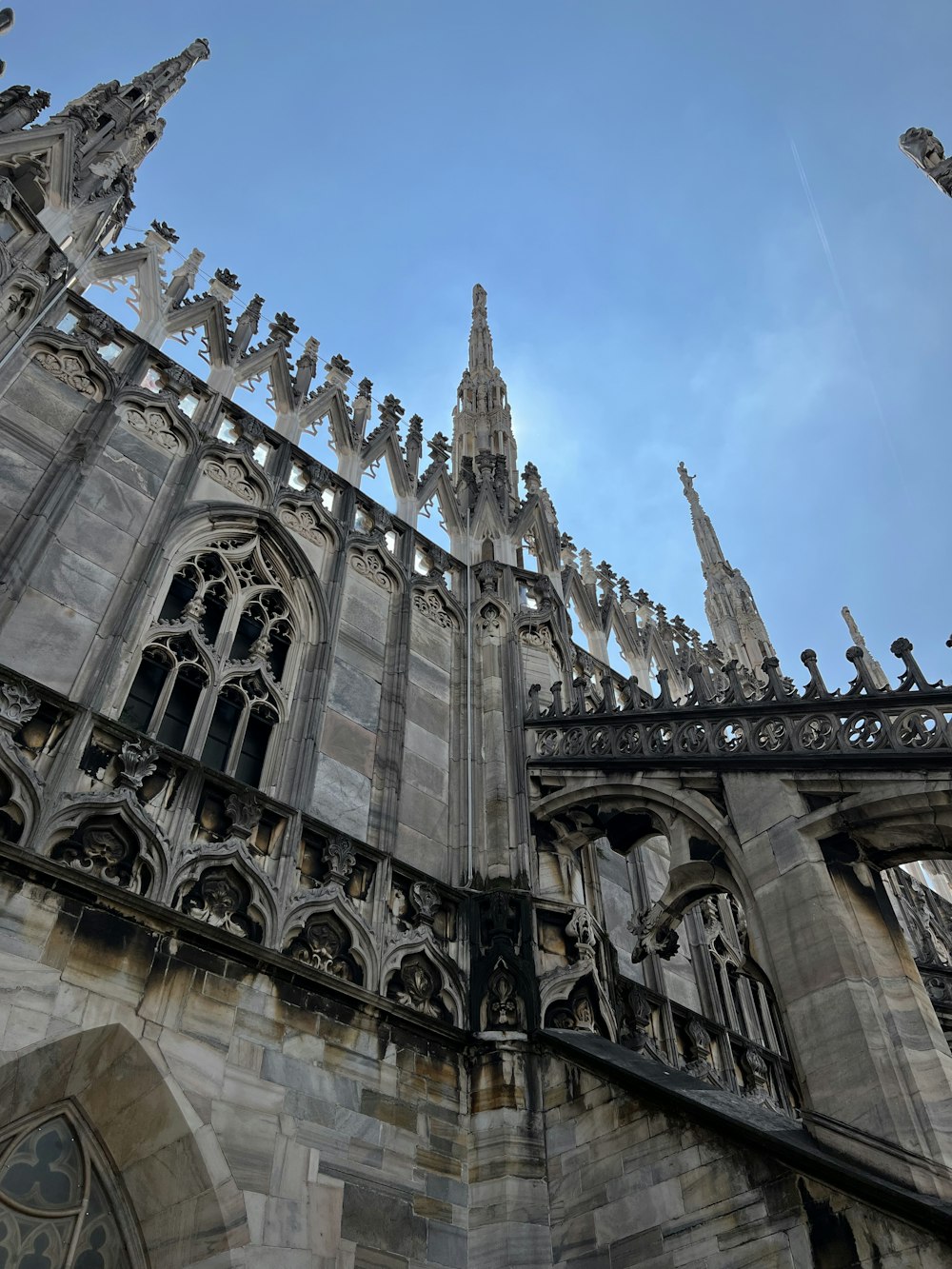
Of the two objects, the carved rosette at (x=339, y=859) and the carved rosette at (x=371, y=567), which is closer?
the carved rosette at (x=339, y=859)

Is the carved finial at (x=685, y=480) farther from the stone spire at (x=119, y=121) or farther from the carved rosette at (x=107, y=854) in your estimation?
the carved rosette at (x=107, y=854)

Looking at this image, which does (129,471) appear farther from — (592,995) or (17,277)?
(592,995)

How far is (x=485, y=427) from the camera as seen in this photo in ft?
54.7

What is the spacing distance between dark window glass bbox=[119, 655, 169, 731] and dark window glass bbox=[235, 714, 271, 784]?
0.88 meters

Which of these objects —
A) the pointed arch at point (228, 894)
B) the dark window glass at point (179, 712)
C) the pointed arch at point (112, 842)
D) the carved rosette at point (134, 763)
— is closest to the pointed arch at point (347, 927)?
the pointed arch at point (228, 894)

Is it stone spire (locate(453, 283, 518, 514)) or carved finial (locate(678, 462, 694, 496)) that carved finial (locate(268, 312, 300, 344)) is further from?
carved finial (locate(678, 462, 694, 496))

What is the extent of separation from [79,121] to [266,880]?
10.3 m

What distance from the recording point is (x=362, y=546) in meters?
11.9

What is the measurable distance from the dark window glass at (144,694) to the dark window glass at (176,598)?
60 cm

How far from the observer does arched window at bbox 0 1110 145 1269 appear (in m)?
5.45

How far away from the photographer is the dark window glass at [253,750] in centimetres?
886

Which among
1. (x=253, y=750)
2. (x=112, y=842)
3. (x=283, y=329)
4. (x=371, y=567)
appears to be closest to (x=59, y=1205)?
(x=112, y=842)

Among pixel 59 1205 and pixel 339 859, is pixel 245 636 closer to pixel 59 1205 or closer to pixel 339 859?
pixel 339 859

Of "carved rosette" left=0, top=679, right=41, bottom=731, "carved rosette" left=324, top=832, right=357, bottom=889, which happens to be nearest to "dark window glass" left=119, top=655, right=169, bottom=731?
"carved rosette" left=0, top=679, right=41, bottom=731
